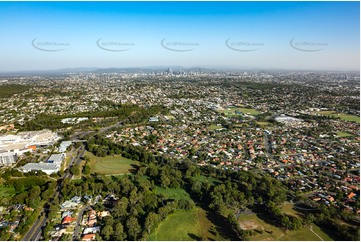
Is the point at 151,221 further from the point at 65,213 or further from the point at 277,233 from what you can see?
the point at 277,233

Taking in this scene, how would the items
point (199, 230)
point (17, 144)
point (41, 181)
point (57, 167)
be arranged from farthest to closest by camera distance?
point (17, 144), point (57, 167), point (41, 181), point (199, 230)

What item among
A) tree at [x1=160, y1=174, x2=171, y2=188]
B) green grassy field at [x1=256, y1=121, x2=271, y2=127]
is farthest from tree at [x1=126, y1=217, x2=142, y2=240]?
green grassy field at [x1=256, y1=121, x2=271, y2=127]

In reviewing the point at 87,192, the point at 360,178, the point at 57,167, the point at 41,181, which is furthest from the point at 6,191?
the point at 360,178

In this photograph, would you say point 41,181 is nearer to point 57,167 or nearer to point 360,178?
point 57,167

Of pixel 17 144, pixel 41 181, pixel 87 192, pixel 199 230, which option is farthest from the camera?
pixel 17 144

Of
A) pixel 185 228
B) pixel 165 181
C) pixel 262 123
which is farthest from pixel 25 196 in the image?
pixel 262 123

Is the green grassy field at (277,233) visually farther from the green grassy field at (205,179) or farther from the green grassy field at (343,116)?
the green grassy field at (343,116)

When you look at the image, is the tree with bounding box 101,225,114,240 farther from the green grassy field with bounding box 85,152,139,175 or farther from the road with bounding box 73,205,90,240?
the green grassy field with bounding box 85,152,139,175
